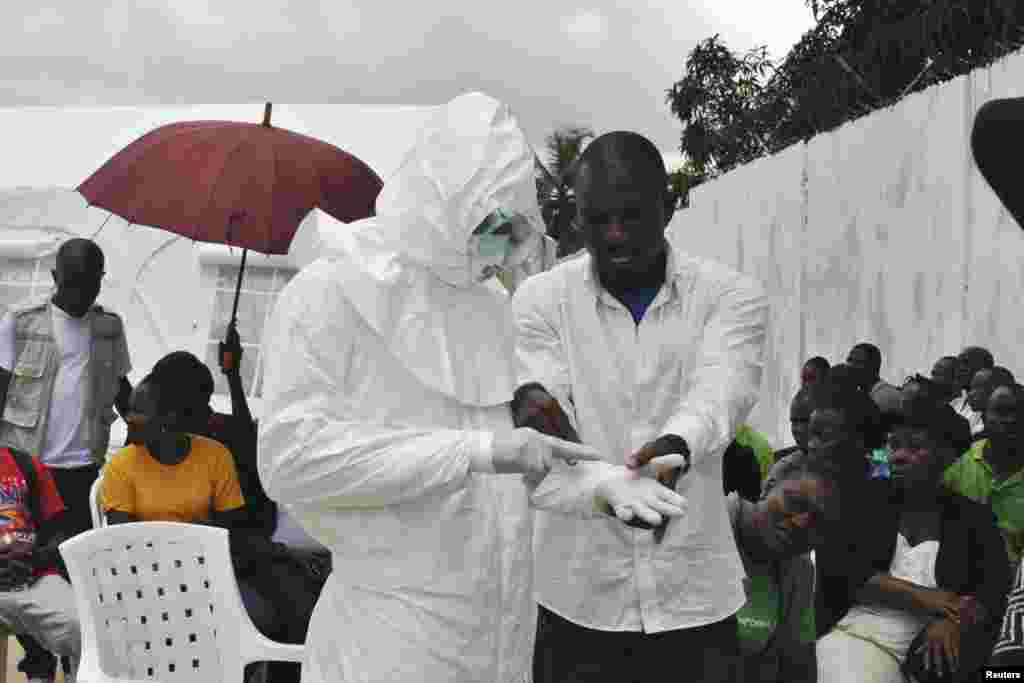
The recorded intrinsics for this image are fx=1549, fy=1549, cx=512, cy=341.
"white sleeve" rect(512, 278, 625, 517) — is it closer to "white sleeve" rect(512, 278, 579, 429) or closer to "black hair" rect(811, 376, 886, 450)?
"white sleeve" rect(512, 278, 579, 429)

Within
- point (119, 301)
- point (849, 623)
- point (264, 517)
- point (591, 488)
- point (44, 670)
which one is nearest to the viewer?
point (591, 488)

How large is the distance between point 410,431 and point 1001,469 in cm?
285

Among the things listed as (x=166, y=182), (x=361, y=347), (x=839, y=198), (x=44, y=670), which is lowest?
(x=44, y=670)

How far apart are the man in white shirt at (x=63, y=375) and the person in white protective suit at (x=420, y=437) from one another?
3.77m

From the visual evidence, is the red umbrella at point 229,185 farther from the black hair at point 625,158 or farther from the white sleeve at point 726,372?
the white sleeve at point 726,372

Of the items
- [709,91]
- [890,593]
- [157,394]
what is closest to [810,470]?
[890,593]

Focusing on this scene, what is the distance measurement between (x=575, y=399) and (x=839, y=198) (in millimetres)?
8492

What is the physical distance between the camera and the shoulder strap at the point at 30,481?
5312 millimetres

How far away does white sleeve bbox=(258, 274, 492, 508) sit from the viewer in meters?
2.68

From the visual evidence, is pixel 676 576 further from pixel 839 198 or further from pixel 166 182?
pixel 839 198

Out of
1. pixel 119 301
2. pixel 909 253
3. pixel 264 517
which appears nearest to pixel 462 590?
pixel 264 517

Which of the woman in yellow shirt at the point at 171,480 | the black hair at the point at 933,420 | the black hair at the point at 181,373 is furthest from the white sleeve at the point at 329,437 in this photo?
the black hair at the point at 181,373

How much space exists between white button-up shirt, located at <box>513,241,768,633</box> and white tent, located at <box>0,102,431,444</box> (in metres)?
7.34

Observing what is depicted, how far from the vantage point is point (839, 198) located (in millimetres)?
11594
